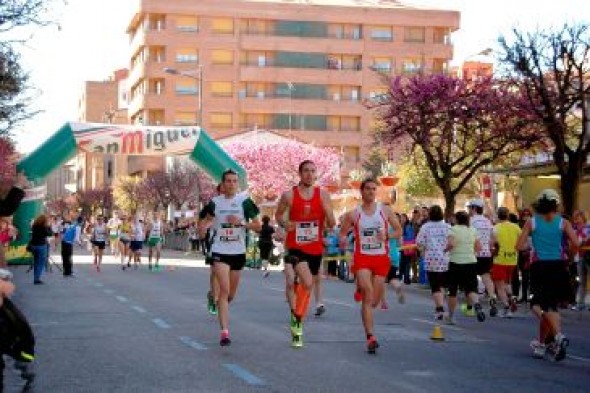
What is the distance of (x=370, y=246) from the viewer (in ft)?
43.1

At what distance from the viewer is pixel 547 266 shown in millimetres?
12953

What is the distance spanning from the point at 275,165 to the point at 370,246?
7038 cm

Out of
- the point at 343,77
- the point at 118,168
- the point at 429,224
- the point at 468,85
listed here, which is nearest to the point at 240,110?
the point at 343,77

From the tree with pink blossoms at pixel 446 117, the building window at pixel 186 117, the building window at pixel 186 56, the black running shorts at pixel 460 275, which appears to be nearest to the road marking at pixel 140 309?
the black running shorts at pixel 460 275

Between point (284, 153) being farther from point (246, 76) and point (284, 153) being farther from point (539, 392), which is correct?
point (539, 392)

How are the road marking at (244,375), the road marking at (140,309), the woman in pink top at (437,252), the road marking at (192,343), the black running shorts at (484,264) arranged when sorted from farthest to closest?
the black running shorts at (484,264)
the road marking at (140,309)
the woman in pink top at (437,252)
the road marking at (192,343)
the road marking at (244,375)

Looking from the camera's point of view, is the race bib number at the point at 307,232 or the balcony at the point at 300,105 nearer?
the race bib number at the point at 307,232

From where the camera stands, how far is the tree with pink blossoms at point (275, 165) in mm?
82600

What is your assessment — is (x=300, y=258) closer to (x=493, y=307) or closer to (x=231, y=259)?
(x=231, y=259)

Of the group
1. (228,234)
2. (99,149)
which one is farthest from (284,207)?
(99,149)

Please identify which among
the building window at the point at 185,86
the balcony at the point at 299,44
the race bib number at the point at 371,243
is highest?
the balcony at the point at 299,44

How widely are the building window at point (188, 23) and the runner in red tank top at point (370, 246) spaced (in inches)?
3607

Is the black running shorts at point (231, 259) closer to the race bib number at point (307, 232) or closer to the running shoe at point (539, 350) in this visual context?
the race bib number at point (307, 232)

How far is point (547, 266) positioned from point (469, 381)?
2871 millimetres
